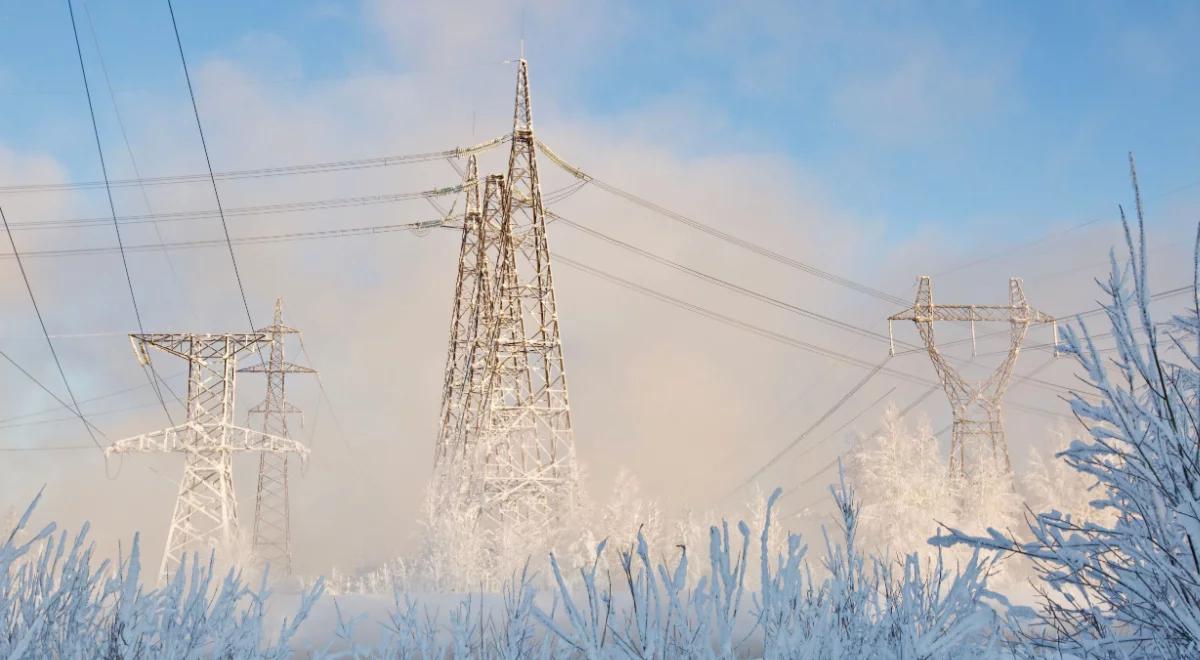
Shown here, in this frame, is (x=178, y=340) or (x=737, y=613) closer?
(x=737, y=613)

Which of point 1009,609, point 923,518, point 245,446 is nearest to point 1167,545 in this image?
point 1009,609

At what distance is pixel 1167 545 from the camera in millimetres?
3695

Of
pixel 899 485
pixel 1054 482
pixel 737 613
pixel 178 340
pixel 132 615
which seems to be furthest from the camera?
pixel 1054 482

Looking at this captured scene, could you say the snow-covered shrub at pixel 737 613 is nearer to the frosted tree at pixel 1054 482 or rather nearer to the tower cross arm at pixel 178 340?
the tower cross arm at pixel 178 340

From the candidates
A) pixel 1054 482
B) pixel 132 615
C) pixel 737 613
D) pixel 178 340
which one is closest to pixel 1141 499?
pixel 737 613

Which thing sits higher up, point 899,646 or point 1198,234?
point 1198,234

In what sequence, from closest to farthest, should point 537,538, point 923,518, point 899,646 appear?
point 899,646
point 537,538
point 923,518

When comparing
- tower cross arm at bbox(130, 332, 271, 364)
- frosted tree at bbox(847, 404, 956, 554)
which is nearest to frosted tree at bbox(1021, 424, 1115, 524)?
frosted tree at bbox(847, 404, 956, 554)

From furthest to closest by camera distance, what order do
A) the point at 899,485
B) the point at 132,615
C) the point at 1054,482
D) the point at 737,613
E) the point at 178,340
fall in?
1. the point at 1054,482
2. the point at 899,485
3. the point at 178,340
4. the point at 132,615
5. the point at 737,613

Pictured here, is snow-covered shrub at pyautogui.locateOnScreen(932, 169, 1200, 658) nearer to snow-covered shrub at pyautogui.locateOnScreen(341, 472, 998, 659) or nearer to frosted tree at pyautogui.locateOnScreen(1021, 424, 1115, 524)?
snow-covered shrub at pyautogui.locateOnScreen(341, 472, 998, 659)

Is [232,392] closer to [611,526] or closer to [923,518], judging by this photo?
[611,526]

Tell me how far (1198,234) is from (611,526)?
27.2 meters

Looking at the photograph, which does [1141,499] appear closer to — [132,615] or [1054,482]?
[132,615]

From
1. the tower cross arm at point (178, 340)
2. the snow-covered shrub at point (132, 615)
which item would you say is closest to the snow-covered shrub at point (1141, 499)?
the snow-covered shrub at point (132, 615)
